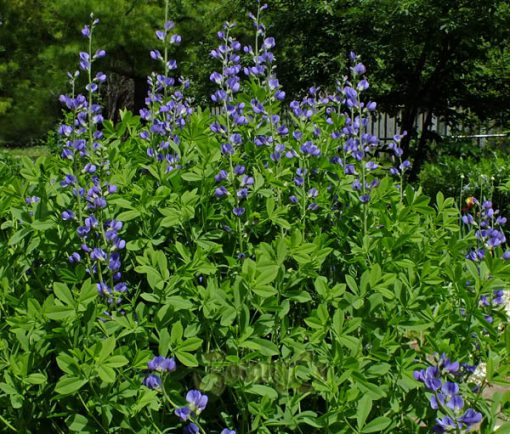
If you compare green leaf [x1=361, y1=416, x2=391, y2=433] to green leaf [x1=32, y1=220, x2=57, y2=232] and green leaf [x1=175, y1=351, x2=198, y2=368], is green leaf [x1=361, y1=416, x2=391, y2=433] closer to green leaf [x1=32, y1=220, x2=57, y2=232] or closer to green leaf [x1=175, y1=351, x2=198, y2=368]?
green leaf [x1=175, y1=351, x2=198, y2=368]

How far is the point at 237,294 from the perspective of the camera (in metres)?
1.67

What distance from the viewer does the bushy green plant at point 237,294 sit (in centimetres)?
167

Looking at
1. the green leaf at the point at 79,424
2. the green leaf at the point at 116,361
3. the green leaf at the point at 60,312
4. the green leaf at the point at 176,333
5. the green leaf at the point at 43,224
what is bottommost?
the green leaf at the point at 79,424

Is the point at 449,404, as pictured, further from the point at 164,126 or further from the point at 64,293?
the point at 164,126

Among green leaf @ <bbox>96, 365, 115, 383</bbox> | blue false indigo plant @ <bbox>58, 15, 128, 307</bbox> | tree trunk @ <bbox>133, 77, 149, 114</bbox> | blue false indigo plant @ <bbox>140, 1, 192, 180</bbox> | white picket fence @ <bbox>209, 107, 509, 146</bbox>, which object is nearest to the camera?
green leaf @ <bbox>96, 365, 115, 383</bbox>

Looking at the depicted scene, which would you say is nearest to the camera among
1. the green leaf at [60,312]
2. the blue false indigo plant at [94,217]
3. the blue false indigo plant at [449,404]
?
the blue false indigo plant at [449,404]

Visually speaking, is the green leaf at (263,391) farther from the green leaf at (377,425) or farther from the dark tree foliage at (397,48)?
the dark tree foliage at (397,48)

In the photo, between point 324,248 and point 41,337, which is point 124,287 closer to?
point 41,337

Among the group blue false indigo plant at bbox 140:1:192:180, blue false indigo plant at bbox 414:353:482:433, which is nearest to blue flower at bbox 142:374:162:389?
blue false indigo plant at bbox 414:353:482:433

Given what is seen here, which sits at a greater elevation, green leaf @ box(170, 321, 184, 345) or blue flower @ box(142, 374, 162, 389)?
green leaf @ box(170, 321, 184, 345)

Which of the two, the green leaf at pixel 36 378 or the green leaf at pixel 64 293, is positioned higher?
the green leaf at pixel 64 293

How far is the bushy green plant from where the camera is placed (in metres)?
1.67

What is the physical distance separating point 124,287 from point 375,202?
0.86 m

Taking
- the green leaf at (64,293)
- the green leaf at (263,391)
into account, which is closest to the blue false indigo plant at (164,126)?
the green leaf at (64,293)
